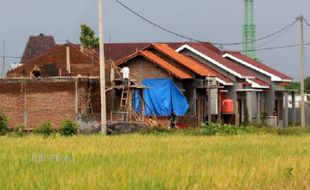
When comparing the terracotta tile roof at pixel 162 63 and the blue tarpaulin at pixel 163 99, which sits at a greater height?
the terracotta tile roof at pixel 162 63

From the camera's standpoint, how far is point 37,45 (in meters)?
57.8

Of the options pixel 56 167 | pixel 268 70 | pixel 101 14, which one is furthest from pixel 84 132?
pixel 268 70

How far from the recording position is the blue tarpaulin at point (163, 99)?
31.5 metres

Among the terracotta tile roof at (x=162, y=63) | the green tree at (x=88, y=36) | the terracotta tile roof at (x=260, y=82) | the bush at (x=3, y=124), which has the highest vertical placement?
the green tree at (x=88, y=36)

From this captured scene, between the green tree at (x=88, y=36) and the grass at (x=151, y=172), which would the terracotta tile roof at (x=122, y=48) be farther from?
the grass at (x=151, y=172)

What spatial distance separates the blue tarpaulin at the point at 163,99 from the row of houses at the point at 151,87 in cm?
28

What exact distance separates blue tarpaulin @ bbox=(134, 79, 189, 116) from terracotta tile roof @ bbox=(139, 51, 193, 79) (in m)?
0.52

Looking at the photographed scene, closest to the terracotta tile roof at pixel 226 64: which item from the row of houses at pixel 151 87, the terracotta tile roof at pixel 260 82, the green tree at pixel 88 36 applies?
the row of houses at pixel 151 87

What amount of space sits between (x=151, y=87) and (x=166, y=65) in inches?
55.8

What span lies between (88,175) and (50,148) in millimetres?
6964

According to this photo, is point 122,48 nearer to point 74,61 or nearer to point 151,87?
point 74,61

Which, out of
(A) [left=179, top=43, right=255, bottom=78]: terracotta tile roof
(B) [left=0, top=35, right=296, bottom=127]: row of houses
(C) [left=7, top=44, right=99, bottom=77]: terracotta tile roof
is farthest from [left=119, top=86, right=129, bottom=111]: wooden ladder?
(A) [left=179, top=43, right=255, bottom=78]: terracotta tile roof

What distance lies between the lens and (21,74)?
33.6 metres

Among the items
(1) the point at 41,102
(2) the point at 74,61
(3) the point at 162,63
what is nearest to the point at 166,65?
(3) the point at 162,63
